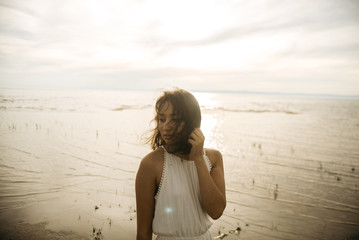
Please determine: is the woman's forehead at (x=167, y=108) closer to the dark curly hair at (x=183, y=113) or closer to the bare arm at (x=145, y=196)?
the dark curly hair at (x=183, y=113)

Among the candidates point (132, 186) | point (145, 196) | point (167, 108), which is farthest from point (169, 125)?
point (132, 186)

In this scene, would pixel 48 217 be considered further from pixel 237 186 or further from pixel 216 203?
pixel 237 186

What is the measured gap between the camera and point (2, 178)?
29.6 ft

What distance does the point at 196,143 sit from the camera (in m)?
1.95

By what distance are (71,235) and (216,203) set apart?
511 centimetres

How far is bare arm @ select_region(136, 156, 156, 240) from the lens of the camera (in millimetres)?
1980

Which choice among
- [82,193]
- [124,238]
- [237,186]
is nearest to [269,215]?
[237,186]

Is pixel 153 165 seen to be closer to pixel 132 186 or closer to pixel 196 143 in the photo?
pixel 196 143

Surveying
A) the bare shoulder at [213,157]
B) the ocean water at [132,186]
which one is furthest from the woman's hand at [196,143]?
the ocean water at [132,186]

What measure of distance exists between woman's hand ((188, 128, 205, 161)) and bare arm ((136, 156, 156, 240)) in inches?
15.9

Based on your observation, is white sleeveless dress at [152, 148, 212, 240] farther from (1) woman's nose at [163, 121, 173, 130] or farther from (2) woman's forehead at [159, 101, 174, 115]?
(2) woman's forehead at [159, 101, 174, 115]

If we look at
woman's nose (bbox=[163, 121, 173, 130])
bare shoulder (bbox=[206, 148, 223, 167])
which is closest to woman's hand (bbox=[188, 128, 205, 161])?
woman's nose (bbox=[163, 121, 173, 130])

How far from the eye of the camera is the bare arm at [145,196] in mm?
1980

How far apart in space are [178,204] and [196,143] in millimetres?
650
